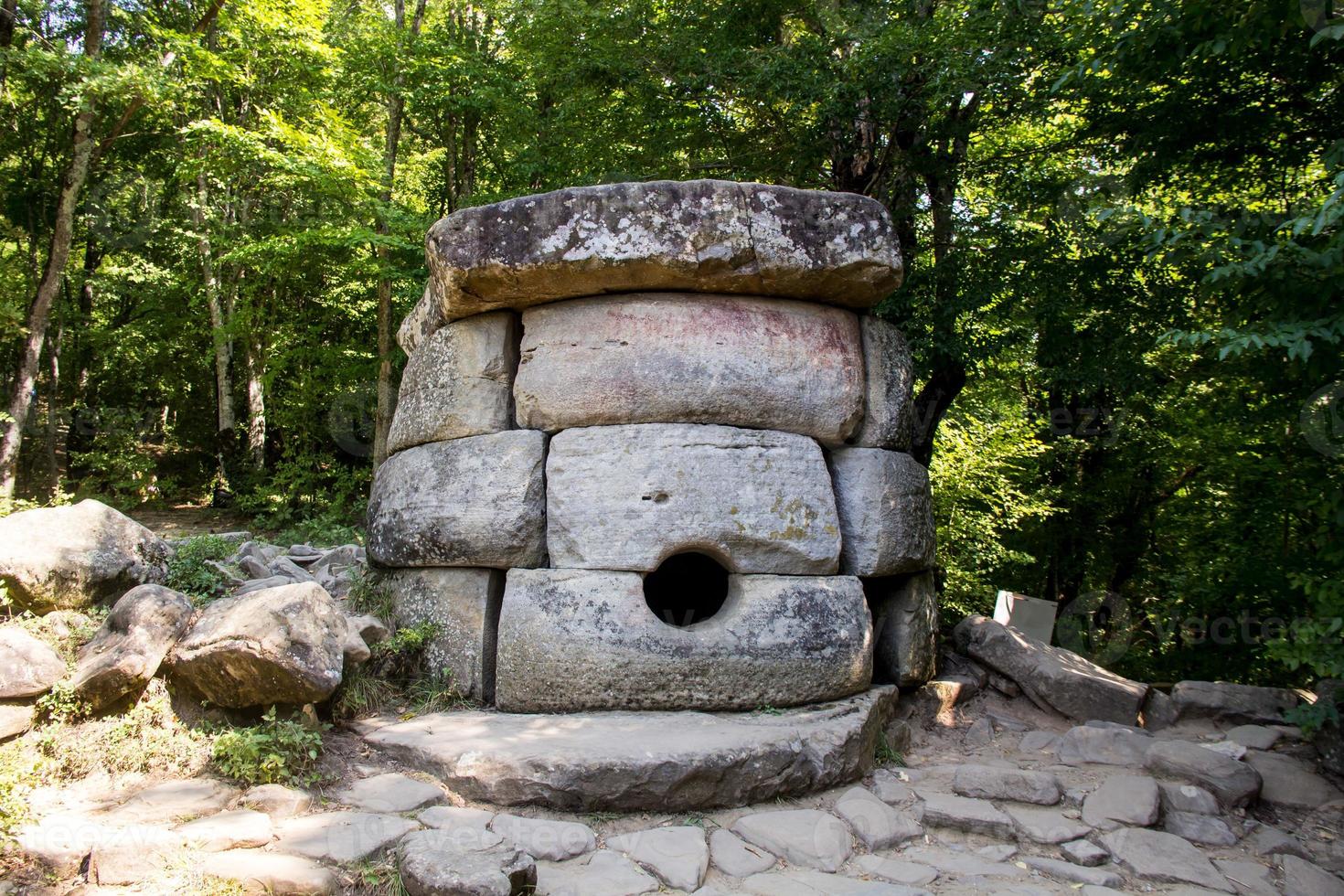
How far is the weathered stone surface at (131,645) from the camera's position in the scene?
3604 millimetres

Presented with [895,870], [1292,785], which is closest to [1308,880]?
[1292,785]

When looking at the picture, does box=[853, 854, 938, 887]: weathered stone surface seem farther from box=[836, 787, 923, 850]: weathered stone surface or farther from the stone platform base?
the stone platform base

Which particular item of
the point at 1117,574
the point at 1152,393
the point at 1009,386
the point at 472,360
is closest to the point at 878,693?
the point at 472,360

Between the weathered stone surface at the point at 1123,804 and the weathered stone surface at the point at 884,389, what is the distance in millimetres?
2186

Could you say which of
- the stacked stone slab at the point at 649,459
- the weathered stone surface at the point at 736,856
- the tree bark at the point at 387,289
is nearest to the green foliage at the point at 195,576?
the stacked stone slab at the point at 649,459

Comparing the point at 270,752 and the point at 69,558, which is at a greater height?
the point at 69,558

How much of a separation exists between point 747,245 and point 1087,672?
361 centimetres

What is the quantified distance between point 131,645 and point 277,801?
3.32 ft

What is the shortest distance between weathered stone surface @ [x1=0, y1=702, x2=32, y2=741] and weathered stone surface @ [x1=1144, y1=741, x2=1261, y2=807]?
17.3 feet

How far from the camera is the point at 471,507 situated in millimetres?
4805

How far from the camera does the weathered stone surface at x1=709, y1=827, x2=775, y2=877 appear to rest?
333cm

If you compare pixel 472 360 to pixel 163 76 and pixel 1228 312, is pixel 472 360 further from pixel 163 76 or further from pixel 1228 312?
pixel 163 76

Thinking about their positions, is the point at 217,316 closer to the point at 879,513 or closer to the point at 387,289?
the point at 387,289

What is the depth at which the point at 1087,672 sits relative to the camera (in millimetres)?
5711
